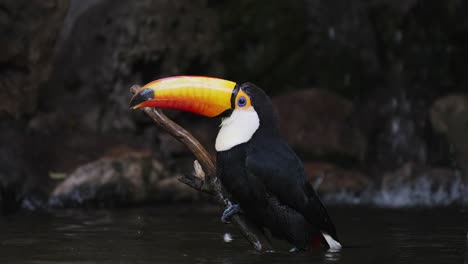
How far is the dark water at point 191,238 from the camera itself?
7547 mm

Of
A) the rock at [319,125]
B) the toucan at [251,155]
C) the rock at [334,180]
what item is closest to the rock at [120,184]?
the rock at [334,180]

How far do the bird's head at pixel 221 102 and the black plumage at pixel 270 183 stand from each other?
0.01 m

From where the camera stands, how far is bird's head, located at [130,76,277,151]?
25.4ft

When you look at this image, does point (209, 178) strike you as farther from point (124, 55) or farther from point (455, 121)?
point (455, 121)

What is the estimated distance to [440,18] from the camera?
1861 centimetres

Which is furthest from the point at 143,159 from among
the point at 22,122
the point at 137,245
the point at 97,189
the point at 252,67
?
the point at 137,245

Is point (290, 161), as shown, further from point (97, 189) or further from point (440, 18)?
point (440, 18)

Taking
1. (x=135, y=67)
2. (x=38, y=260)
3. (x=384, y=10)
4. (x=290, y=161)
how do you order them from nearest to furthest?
(x=38, y=260), (x=290, y=161), (x=135, y=67), (x=384, y=10)

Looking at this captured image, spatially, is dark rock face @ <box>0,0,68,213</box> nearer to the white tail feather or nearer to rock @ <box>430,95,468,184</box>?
rock @ <box>430,95,468,184</box>

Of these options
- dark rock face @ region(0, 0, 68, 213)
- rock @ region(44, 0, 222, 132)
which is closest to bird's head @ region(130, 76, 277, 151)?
dark rock face @ region(0, 0, 68, 213)

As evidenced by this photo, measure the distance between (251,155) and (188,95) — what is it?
29.4 inches

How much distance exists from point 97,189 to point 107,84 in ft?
14.2

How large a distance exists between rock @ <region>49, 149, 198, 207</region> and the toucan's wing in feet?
22.0

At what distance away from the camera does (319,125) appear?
17.7 meters
